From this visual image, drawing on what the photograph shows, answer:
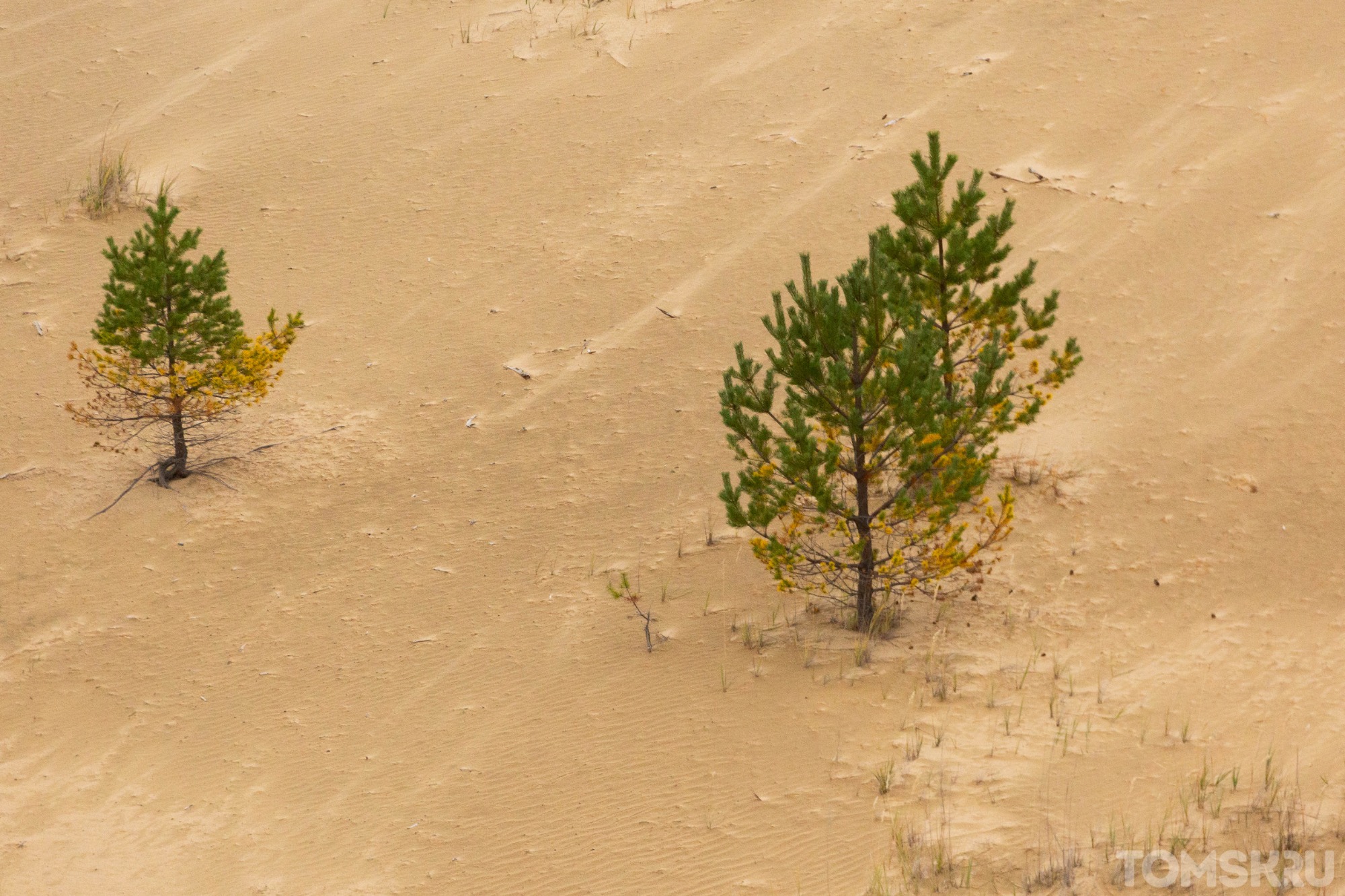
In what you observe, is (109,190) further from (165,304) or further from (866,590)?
(866,590)

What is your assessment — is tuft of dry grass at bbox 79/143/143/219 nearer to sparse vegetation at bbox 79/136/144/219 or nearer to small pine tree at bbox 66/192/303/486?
sparse vegetation at bbox 79/136/144/219

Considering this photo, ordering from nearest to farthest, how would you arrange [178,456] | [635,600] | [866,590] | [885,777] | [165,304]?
[885,777] < [866,590] < [635,600] < [165,304] < [178,456]

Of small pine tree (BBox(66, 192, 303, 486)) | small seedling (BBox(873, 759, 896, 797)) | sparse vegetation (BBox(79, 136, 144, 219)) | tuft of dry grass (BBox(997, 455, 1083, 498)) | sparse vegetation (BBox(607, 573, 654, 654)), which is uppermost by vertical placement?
sparse vegetation (BBox(79, 136, 144, 219))

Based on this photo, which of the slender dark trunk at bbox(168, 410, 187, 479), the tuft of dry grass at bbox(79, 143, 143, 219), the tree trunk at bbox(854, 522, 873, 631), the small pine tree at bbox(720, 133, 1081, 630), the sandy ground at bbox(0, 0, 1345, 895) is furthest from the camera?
the tuft of dry grass at bbox(79, 143, 143, 219)

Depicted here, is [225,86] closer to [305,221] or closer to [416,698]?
[305,221]

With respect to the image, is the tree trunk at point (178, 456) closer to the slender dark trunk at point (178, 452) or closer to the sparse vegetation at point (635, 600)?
the slender dark trunk at point (178, 452)

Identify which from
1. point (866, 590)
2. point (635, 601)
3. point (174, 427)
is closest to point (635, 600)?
point (635, 601)

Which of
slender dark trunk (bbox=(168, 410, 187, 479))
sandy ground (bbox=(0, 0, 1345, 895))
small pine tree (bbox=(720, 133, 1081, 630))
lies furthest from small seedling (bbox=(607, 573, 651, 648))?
slender dark trunk (bbox=(168, 410, 187, 479))

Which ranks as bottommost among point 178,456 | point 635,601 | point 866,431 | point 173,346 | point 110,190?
point 635,601
